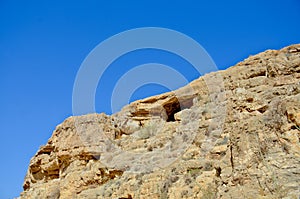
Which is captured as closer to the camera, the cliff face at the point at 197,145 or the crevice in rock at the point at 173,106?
the cliff face at the point at 197,145

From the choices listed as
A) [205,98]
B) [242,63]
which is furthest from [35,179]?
[242,63]

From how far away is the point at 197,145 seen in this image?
47.5 feet

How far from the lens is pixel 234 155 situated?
6.00 metres

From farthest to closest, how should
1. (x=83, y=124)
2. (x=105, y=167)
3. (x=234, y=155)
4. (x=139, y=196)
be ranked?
(x=83, y=124) < (x=105, y=167) < (x=139, y=196) < (x=234, y=155)

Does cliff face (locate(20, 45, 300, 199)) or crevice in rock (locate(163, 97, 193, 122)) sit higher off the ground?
crevice in rock (locate(163, 97, 193, 122))

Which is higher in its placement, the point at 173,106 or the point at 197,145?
the point at 173,106

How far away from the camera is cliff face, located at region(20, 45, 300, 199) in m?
5.61

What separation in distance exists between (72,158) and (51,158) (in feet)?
9.33

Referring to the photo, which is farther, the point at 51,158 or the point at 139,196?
the point at 51,158

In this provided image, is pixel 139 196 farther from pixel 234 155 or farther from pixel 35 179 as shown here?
pixel 35 179

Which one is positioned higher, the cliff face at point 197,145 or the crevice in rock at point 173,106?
the crevice in rock at point 173,106

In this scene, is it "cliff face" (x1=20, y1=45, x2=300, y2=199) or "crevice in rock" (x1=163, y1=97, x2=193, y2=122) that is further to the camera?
"crevice in rock" (x1=163, y1=97, x2=193, y2=122)

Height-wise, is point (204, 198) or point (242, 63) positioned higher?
point (242, 63)

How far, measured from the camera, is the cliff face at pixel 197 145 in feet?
18.4
